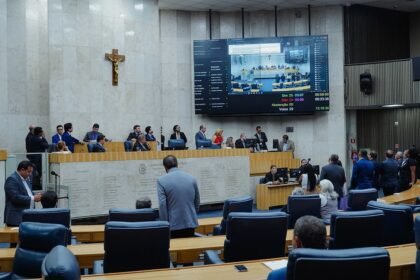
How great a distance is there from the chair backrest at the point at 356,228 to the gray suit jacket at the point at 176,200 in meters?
1.76

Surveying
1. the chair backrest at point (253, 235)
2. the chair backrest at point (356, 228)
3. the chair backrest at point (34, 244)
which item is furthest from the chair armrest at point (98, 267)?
the chair backrest at point (356, 228)

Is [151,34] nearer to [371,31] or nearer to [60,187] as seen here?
[60,187]

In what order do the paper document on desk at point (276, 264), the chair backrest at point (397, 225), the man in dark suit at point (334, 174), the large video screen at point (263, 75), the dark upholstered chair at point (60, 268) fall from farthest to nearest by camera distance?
the large video screen at point (263, 75), the man in dark suit at point (334, 174), the chair backrest at point (397, 225), the paper document on desk at point (276, 264), the dark upholstered chair at point (60, 268)

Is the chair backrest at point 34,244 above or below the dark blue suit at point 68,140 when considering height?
below

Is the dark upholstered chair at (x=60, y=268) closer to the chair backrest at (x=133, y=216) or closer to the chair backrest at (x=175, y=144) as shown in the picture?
the chair backrest at (x=133, y=216)

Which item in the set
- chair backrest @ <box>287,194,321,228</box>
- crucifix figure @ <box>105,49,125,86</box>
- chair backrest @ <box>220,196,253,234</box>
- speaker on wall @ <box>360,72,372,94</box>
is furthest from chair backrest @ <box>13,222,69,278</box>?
speaker on wall @ <box>360,72,372,94</box>

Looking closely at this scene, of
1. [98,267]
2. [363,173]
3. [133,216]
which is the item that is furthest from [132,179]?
[98,267]

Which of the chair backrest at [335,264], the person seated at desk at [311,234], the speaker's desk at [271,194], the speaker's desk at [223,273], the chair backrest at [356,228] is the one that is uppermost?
the person seated at desk at [311,234]

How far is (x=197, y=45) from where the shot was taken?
1761cm

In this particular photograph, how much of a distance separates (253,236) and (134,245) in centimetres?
105

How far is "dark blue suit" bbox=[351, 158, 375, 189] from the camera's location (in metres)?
10.3

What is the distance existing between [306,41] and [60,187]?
10471mm

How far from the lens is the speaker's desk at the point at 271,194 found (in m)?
13.6

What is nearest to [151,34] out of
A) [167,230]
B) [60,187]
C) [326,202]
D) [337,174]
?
[60,187]
